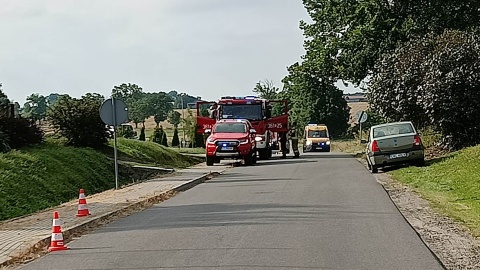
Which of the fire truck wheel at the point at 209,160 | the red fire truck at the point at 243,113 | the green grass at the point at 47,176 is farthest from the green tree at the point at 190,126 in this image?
the green grass at the point at 47,176

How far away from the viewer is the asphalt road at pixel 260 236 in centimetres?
959

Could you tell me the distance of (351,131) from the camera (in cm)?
9356

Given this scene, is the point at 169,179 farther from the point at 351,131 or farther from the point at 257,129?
the point at 351,131

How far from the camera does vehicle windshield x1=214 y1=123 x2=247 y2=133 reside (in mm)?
32094

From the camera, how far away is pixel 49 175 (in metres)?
22.3

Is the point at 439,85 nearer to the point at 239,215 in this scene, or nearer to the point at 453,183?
the point at 453,183

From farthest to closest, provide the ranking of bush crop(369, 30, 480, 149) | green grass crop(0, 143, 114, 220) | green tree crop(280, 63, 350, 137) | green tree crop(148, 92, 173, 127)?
1. green tree crop(148, 92, 173, 127)
2. green tree crop(280, 63, 350, 137)
3. bush crop(369, 30, 480, 149)
4. green grass crop(0, 143, 114, 220)

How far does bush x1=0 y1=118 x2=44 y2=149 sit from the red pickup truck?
8.11m

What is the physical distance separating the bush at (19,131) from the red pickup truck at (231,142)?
26.6 ft

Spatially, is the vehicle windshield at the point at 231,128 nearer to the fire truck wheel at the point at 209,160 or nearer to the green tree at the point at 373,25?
the fire truck wheel at the point at 209,160

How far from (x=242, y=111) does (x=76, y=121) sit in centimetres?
888

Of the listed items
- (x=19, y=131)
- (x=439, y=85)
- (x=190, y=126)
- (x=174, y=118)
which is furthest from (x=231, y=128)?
(x=174, y=118)

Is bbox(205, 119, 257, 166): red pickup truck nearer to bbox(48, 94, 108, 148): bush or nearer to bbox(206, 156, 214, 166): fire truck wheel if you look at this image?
bbox(206, 156, 214, 166): fire truck wheel

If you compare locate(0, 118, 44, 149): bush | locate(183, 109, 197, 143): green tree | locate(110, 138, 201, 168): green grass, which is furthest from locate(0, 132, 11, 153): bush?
locate(183, 109, 197, 143): green tree
